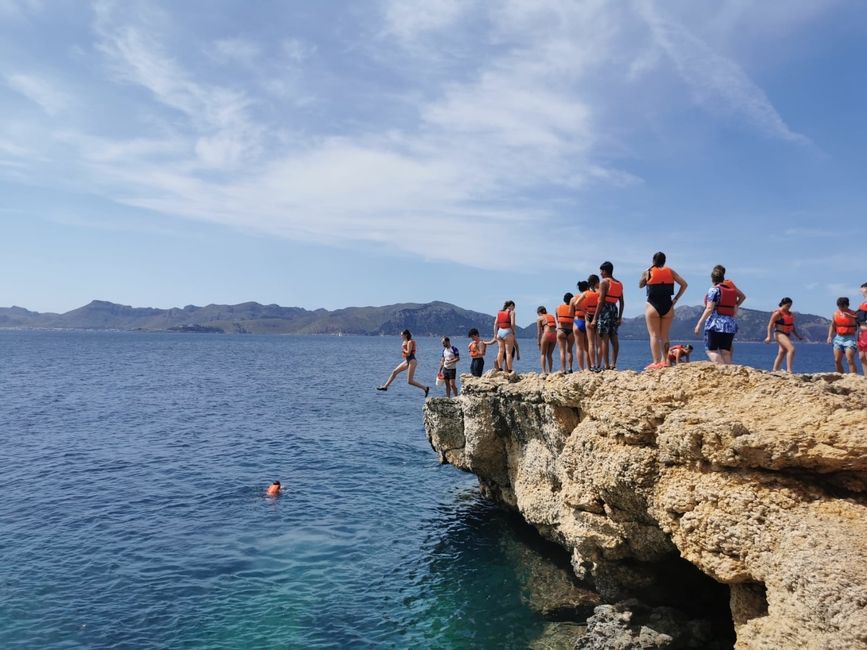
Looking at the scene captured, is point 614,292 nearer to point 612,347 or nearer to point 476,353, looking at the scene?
point 612,347

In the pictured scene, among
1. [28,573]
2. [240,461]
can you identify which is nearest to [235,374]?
[240,461]

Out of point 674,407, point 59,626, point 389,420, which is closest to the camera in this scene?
point 674,407

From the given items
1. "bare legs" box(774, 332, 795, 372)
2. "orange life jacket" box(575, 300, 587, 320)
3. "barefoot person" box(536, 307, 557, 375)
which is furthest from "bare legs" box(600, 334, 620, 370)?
"bare legs" box(774, 332, 795, 372)

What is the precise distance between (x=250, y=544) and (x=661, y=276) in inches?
618

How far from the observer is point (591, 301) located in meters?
16.7

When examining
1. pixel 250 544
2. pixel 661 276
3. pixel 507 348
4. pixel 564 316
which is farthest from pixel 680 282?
pixel 250 544

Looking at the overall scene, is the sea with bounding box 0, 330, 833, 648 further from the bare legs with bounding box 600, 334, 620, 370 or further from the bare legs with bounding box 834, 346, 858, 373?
the bare legs with bounding box 834, 346, 858, 373

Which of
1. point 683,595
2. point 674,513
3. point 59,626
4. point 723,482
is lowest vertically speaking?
point 59,626

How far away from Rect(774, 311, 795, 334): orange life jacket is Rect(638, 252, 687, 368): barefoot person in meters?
5.45

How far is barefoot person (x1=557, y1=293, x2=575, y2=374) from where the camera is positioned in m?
17.9

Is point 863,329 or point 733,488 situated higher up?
point 863,329

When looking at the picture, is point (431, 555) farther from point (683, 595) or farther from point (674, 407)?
point (674, 407)

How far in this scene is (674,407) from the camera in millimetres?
10898

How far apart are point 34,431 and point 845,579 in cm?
4357
